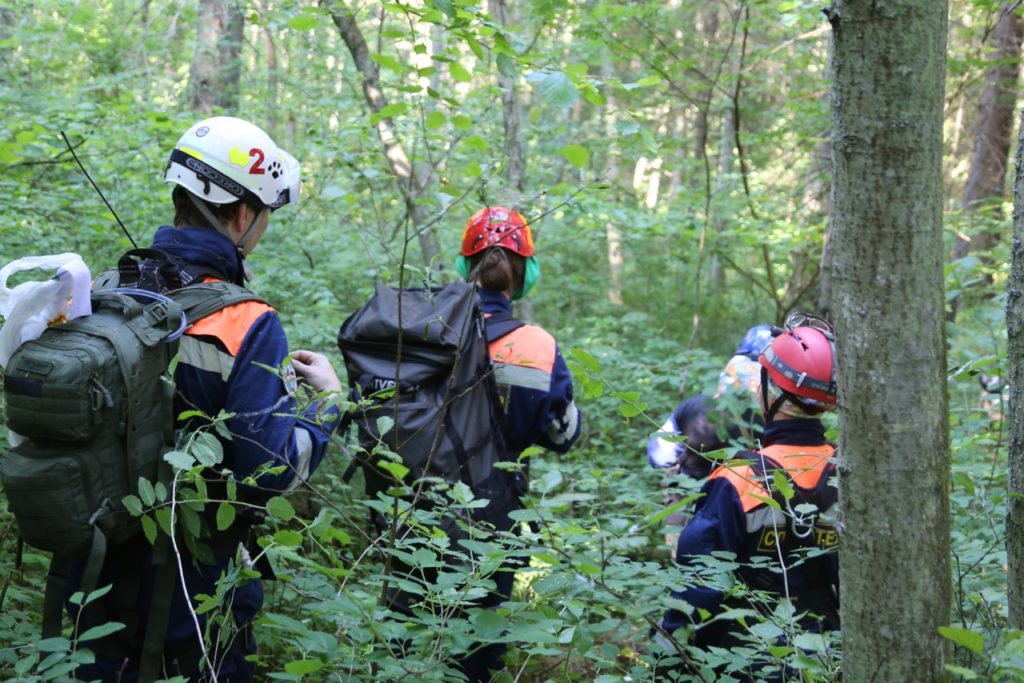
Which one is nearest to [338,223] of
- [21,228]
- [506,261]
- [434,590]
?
[21,228]

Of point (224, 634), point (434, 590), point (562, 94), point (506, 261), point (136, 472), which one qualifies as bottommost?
point (224, 634)

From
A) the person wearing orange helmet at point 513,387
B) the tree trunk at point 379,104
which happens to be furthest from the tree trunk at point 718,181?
the person wearing orange helmet at point 513,387

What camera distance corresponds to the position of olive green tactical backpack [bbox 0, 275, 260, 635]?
6.29ft

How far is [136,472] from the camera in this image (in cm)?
207

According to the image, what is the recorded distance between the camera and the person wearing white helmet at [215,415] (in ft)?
7.27

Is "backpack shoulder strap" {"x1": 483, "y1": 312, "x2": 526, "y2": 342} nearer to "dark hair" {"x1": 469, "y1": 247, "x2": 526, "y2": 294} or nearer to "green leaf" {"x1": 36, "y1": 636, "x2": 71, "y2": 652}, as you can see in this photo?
"dark hair" {"x1": 469, "y1": 247, "x2": 526, "y2": 294}

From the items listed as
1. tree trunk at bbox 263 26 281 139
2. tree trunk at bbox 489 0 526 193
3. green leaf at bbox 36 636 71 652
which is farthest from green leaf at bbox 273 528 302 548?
tree trunk at bbox 263 26 281 139

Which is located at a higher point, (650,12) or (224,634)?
(650,12)

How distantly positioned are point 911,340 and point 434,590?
3.96ft

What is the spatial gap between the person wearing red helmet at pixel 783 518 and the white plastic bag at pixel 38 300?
6.51 feet

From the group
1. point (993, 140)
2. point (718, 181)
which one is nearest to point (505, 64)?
point (718, 181)

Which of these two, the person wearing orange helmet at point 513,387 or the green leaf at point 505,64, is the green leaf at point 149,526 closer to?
the person wearing orange helmet at point 513,387

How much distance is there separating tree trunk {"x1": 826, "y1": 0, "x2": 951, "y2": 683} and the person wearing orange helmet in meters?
1.61

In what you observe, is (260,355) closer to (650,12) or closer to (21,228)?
(21,228)
